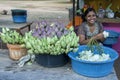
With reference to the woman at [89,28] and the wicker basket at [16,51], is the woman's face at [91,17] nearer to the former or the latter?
the woman at [89,28]

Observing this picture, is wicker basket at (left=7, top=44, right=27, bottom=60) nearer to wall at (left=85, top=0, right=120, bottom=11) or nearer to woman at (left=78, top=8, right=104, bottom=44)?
woman at (left=78, top=8, right=104, bottom=44)

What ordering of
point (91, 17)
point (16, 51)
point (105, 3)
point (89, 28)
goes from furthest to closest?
point (105, 3), point (89, 28), point (91, 17), point (16, 51)

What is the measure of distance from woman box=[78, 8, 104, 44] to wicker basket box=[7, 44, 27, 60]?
0.94 metres

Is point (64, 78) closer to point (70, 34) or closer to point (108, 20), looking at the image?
point (70, 34)

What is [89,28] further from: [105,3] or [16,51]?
[105,3]

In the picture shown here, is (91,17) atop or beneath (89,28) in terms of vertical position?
atop

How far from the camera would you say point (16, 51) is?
2092 mm

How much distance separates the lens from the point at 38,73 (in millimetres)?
1854

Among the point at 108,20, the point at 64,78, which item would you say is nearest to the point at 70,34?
the point at 64,78

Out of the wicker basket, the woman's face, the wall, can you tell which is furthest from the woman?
the wall

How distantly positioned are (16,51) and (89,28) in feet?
3.92

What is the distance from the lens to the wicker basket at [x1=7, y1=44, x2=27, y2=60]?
2070mm

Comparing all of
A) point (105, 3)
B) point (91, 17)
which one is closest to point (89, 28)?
point (91, 17)

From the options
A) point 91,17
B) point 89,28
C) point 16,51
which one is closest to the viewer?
point 16,51
